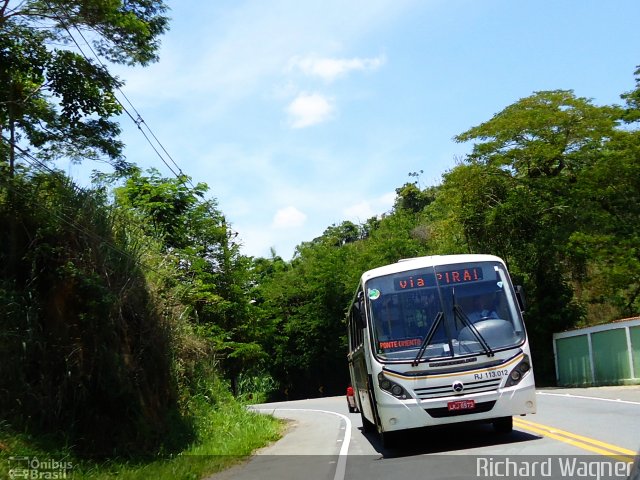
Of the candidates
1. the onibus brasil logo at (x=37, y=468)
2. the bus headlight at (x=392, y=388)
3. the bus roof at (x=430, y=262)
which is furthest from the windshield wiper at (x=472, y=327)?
the onibus brasil logo at (x=37, y=468)

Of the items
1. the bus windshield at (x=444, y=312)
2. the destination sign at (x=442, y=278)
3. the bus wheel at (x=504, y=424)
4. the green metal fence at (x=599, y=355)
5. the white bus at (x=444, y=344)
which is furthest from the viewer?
the green metal fence at (x=599, y=355)

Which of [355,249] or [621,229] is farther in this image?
[355,249]

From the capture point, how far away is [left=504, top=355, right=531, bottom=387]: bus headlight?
10.7 meters

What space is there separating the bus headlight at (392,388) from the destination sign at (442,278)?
157 centimetres

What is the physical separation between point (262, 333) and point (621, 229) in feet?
62.2

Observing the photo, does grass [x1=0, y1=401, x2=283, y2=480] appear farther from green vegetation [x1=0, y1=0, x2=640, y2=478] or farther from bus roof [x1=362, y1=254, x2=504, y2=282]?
bus roof [x1=362, y1=254, x2=504, y2=282]

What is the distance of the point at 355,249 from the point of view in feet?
198

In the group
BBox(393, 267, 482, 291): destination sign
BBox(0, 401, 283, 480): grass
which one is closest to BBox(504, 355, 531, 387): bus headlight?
BBox(393, 267, 482, 291): destination sign

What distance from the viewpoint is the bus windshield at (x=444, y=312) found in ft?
35.7

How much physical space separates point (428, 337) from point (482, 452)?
1.91 m

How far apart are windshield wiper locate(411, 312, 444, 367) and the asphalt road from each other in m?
1.52

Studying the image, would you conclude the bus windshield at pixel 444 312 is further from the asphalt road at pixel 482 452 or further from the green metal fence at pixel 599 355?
the green metal fence at pixel 599 355

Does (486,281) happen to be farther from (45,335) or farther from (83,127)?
(83,127)

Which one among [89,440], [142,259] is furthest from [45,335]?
[142,259]
